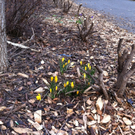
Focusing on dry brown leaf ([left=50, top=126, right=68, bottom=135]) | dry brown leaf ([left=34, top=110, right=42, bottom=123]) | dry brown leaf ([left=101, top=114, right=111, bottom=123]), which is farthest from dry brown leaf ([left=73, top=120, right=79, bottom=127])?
dry brown leaf ([left=34, top=110, right=42, bottom=123])

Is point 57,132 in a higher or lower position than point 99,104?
lower

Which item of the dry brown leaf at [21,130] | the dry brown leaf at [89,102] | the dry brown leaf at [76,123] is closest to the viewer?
the dry brown leaf at [21,130]

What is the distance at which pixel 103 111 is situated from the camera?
2047mm

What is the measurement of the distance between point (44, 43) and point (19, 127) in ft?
7.17

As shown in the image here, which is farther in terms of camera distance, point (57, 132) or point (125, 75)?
point (125, 75)

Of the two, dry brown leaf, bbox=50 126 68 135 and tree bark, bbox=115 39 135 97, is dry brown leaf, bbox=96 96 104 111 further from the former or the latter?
dry brown leaf, bbox=50 126 68 135

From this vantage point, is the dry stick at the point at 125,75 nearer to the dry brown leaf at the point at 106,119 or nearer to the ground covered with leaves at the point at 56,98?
the ground covered with leaves at the point at 56,98

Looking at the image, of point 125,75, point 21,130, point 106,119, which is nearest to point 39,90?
point 21,130

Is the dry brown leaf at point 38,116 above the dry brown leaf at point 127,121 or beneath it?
beneath

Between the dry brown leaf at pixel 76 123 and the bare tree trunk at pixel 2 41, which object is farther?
the bare tree trunk at pixel 2 41

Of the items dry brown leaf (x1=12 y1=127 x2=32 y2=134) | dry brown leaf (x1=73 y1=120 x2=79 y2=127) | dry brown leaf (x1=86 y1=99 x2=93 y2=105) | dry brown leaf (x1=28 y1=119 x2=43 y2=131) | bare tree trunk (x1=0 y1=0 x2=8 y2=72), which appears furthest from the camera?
dry brown leaf (x1=86 y1=99 x2=93 y2=105)

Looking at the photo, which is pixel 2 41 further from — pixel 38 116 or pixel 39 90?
pixel 38 116

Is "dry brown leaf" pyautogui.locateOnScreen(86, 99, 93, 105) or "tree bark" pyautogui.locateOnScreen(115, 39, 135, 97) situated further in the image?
"dry brown leaf" pyautogui.locateOnScreen(86, 99, 93, 105)

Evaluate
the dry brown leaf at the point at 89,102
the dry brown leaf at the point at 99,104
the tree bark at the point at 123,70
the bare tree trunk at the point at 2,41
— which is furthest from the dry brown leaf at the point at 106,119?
the bare tree trunk at the point at 2,41
